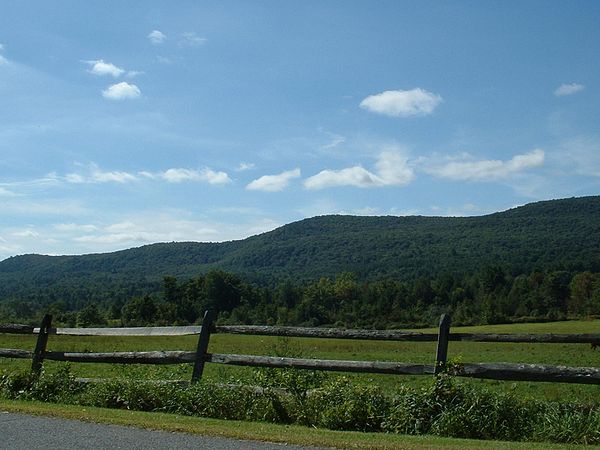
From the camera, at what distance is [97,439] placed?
7.02 meters

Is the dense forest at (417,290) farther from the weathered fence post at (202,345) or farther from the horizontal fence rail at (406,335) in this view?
the weathered fence post at (202,345)

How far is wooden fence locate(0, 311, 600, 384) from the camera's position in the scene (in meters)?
8.36

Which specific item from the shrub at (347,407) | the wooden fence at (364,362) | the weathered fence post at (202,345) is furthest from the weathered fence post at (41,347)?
the shrub at (347,407)

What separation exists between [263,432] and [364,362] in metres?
2.22

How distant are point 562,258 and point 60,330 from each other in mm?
152414

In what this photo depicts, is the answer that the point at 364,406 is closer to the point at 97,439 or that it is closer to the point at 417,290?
the point at 97,439

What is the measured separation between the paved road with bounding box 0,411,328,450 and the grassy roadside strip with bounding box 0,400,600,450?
23 cm

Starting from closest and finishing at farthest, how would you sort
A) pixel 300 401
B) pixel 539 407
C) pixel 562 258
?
pixel 539 407 < pixel 300 401 < pixel 562 258

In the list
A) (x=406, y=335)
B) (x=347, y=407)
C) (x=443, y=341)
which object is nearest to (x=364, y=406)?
(x=347, y=407)

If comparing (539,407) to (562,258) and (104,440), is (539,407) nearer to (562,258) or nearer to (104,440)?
(104,440)

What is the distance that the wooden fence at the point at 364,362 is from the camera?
836cm

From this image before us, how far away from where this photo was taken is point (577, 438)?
7395mm

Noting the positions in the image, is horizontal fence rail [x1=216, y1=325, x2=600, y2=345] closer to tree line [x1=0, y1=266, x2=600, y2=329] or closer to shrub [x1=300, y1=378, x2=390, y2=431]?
shrub [x1=300, y1=378, x2=390, y2=431]

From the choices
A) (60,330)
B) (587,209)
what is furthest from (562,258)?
(60,330)
